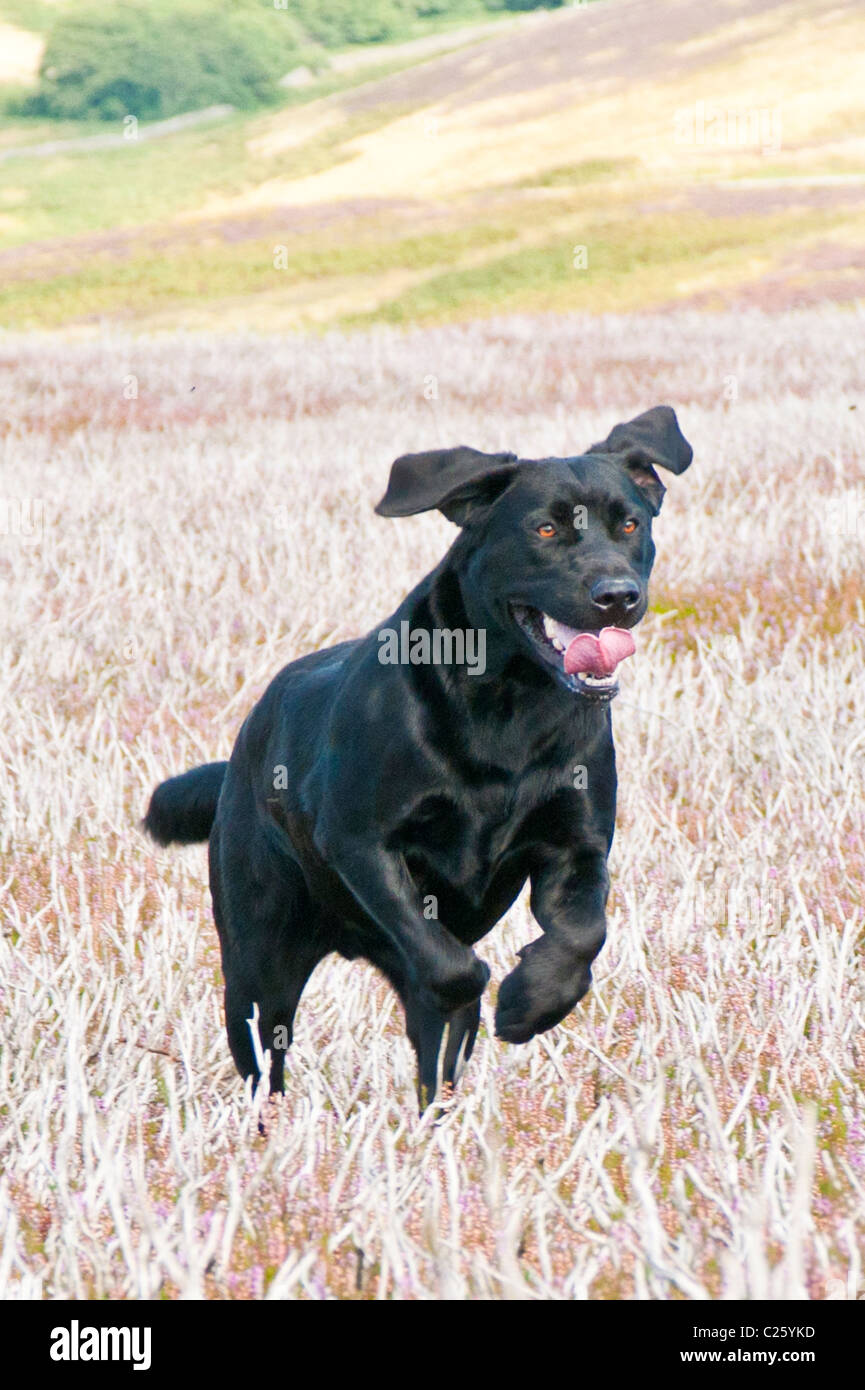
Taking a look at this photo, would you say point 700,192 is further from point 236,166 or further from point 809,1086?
point 809,1086

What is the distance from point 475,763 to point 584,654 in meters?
0.31

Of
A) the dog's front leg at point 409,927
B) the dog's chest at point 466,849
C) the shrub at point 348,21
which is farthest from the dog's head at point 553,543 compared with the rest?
the shrub at point 348,21

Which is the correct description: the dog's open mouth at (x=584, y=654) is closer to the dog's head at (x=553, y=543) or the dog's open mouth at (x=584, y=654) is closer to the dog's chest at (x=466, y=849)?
the dog's head at (x=553, y=543)

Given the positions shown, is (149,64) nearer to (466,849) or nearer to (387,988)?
(387,988)

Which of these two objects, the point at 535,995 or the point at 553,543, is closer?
the point at 535,995

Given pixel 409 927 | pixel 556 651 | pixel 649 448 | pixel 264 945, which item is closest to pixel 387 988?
pixel 264 945

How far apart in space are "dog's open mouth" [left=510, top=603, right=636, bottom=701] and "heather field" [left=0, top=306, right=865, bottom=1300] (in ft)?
2.38

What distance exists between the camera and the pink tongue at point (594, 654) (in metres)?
3.08

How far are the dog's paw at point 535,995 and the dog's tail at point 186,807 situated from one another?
115 cm

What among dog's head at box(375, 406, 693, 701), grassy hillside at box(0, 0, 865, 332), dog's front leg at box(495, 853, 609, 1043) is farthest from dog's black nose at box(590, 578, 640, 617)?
grassy hillside at box(0, 0, 865, 332)

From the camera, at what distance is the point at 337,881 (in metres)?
3.39

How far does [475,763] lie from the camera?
318 cm

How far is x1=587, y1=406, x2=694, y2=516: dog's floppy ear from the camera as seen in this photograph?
3.56m
